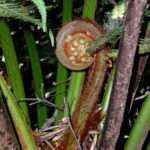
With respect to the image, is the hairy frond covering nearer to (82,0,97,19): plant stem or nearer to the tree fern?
the tree fern

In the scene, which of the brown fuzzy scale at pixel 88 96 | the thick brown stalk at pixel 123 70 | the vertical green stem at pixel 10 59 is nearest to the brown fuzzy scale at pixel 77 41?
the brown fuzzy scale at pixel 88 96

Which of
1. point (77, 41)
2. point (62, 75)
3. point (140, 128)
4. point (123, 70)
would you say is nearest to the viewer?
point (123, 70)

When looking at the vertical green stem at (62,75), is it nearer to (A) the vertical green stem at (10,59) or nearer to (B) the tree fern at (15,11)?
(A) the vertical green stem at (10,59)

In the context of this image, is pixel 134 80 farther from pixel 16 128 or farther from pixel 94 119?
pixel 16 128

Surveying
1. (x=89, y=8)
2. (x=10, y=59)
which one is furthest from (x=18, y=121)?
(x=89, y=8)

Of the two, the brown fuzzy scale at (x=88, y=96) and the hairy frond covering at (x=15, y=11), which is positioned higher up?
the hairy frond covering at (x=15, y=11)

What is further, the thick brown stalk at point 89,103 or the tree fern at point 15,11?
the thick brown stalk at point 89,103

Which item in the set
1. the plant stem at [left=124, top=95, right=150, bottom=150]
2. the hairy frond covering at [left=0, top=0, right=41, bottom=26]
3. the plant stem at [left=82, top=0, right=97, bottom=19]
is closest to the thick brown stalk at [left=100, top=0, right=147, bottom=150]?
the plant stem at [left=124, top=95, right=150, bottom=150]

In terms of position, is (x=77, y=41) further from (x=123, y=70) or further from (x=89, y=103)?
(x=123, y=70)
